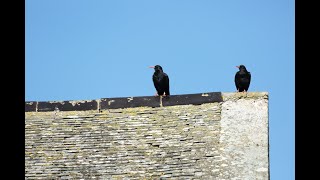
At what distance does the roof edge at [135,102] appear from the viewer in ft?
43.3

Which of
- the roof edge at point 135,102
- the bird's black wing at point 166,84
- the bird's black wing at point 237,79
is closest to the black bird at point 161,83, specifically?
the bird's black wing at point 166,84

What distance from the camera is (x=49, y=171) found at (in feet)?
37.7

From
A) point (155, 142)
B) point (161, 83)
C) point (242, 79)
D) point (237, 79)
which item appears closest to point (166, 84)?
point (161, 83)

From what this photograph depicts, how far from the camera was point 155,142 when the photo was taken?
12.1m

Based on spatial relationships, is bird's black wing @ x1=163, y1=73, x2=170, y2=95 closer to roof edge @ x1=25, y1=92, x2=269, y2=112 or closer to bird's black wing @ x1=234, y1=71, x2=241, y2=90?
roof edge @ x1=25, y1=92, x2=269, y2=112

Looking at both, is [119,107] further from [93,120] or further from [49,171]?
[49,171]

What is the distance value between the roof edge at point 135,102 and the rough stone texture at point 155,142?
98mm

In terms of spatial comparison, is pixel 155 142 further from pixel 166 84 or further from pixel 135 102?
pixel 166 84

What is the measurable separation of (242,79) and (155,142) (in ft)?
9.09

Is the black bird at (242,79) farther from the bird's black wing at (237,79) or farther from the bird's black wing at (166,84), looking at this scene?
the bird's black wing at (166,84)

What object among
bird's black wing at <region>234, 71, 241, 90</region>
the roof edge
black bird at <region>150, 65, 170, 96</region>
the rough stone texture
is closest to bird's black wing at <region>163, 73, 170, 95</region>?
black bird at <region>150, 65, 170, 96</region>

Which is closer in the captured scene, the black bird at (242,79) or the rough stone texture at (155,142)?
the rough stone texture at (155,142)
